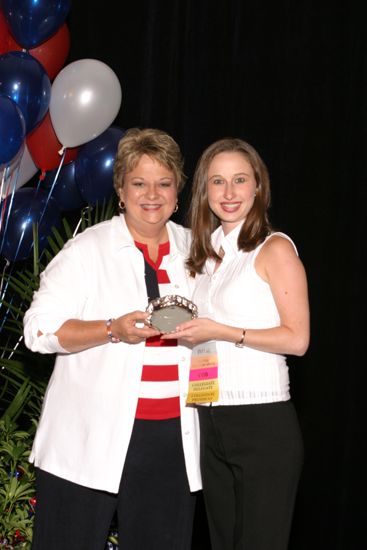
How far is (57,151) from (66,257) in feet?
3.51

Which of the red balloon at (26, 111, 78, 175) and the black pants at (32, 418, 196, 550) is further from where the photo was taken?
the red balloon at (26, 111, 78, 175)

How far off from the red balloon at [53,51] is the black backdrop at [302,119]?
40 centimetres

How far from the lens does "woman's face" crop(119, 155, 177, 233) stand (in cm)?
228

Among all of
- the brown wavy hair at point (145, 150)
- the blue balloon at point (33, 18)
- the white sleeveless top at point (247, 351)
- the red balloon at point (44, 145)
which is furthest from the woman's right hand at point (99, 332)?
the blue balloon at point (33, 18)

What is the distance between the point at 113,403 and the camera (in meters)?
2.17

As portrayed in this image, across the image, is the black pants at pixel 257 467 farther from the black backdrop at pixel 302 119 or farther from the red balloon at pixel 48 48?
the red balloon at pixel 48 48

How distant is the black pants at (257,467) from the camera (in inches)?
81.7

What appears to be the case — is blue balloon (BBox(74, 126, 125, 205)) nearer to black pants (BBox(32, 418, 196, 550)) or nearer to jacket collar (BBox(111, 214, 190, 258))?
jacket collar (BBox(111, 214, 190, 258))

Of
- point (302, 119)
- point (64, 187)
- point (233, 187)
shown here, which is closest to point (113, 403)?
point (233, 187)

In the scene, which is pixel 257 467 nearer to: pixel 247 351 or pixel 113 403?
pixel 247 351

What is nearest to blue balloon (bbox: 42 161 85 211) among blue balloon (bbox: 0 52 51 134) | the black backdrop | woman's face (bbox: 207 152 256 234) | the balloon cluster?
the balloon cluster

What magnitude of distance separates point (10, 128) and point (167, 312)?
109 centimetres

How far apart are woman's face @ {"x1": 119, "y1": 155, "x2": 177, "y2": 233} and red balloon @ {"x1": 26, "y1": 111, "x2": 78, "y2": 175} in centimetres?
97

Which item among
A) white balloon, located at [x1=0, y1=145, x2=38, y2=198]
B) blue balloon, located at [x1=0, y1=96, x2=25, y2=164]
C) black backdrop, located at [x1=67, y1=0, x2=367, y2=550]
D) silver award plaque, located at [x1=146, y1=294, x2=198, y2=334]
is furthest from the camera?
black backdrop, located at [x1=67, y1=0, x2=367, y2=550]
